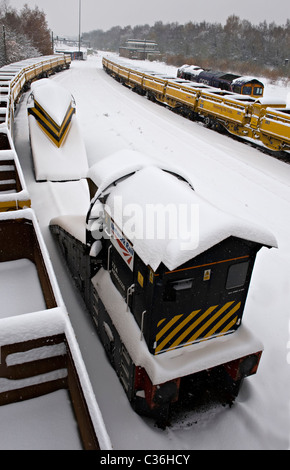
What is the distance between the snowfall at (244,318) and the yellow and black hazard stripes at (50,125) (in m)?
1.18

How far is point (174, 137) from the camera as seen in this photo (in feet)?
48.7

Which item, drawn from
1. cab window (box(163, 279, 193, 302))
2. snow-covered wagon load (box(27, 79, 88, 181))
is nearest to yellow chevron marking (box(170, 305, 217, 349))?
cab window (box(163, 279, 193, 302))

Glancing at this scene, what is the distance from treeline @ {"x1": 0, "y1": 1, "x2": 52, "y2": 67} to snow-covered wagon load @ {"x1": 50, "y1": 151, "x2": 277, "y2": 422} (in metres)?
39.1

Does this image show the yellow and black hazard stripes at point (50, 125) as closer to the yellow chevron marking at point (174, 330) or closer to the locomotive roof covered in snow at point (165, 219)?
the locomotive roof covered in snow at point (165, 219)

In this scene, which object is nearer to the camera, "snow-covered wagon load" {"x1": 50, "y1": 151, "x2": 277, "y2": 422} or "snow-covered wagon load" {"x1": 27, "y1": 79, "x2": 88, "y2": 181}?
"snow-covered wagon load" {"x1": 50, "y1": 151, "x2": 277, "y2": 422}

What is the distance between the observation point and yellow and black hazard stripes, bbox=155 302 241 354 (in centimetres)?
357

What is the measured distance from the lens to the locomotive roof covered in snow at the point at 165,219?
3109 millimetres

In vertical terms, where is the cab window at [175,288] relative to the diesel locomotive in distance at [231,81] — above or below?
below

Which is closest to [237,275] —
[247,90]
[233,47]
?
[247,90]

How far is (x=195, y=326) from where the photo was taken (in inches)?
147

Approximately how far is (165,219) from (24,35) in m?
55.9

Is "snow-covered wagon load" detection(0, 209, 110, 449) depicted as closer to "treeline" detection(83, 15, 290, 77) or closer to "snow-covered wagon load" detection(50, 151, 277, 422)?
"snow-covered wagon load" detection(50, 151, 277, 422)

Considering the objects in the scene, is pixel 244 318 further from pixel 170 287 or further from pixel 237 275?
pixel 170 287

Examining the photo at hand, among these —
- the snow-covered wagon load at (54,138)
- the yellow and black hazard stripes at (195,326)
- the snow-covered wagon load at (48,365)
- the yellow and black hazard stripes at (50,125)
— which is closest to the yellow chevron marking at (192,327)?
the yellow and black hazard stripes at (195,326)
